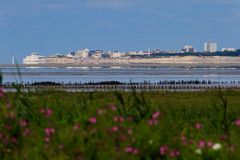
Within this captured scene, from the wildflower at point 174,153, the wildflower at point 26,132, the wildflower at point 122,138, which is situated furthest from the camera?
the wildflower at point 26,132

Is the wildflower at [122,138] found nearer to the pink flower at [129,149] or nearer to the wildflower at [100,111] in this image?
the pink flower at [129,149]

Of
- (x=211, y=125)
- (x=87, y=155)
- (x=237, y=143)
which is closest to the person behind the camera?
(x=87, y=155)

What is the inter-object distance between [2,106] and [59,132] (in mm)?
1668

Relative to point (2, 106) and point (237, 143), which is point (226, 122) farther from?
point (2, 106)

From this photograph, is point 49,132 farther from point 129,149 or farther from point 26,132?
point 129,149

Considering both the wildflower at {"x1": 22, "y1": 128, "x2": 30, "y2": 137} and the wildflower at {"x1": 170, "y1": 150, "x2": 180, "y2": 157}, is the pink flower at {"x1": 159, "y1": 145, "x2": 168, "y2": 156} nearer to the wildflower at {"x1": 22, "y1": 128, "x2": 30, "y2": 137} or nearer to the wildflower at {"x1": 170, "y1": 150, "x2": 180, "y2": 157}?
the wildflower at {"x1": 170, "y1": 150, "x2": 180, "y2": 157}

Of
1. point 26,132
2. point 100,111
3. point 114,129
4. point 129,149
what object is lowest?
point 129,149

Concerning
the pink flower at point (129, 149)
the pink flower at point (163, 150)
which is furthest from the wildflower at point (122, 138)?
the pink flower at point (163, 150)

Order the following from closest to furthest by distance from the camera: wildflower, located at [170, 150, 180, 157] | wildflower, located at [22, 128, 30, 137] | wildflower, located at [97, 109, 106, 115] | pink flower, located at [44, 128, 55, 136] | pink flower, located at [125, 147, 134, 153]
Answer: pink flower, located at [125, 147, 134, 153]
wildflower, located at [170, 150, 180, 157]
pink flower, located at [44, 128, 55, 136]
wildflower, located at [97, 109, 106, 115]
wildflower, located at [22, 128, 30, 137]

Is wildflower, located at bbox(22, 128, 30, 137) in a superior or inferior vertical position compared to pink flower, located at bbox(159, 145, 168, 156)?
superior

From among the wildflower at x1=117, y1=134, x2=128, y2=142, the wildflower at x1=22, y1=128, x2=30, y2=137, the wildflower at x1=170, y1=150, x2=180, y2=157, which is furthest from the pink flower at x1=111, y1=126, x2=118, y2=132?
the wildflower at x1=22, y1=128, x2=30, y2=137

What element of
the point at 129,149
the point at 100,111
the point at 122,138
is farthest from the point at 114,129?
the point at 100,111

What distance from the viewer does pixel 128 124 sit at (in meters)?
10.4

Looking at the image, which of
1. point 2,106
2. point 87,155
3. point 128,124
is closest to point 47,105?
point 2,106
